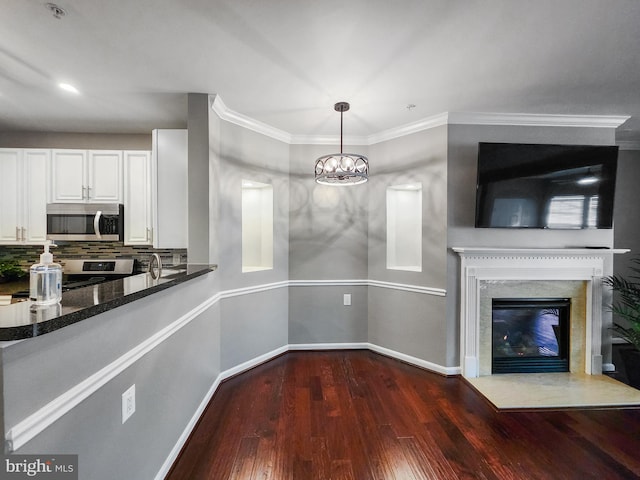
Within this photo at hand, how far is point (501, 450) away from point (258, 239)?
2845 millimetres

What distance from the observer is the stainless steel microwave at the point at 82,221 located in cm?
308

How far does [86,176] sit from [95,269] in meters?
1.04

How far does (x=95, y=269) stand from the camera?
3324 millimetres

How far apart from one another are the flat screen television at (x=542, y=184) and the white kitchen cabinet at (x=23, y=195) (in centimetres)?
449

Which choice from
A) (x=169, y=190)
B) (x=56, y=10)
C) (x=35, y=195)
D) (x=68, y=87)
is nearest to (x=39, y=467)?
(x=56, y=10)

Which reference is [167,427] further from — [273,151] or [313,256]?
[273,151]

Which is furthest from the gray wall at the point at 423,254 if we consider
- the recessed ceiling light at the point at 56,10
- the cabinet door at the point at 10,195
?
the cabinet door at the point at 10,195

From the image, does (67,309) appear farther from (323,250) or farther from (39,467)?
(323,250)

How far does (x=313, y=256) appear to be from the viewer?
345cm

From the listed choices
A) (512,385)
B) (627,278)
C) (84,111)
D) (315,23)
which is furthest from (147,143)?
(627,278)

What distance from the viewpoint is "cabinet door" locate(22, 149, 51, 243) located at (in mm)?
3107

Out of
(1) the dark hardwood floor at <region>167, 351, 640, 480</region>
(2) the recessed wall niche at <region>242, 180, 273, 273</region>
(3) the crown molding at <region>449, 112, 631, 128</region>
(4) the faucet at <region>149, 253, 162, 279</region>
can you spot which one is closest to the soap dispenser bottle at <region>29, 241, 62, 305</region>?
(4) the faucet at <region>149, 253, 162, 279</region>

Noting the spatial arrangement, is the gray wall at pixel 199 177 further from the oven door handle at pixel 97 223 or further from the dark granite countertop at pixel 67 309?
the oven door handle at pixel 97 223

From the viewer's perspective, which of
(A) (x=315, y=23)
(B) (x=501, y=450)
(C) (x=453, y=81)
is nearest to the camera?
(A) (x=315, y=23)
